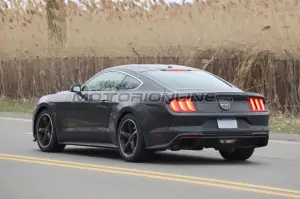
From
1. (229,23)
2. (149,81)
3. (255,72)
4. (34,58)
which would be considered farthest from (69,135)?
(34,58)

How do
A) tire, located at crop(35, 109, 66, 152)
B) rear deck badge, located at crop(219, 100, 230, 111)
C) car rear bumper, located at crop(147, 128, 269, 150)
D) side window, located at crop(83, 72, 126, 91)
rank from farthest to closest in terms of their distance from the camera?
tire, located at crop(35, 109, 66, 152)
side window, located at crop(83, 72, 126, 91)
rear deck badge, located at crop(219, 100, 230, 111)
car rear bumper, located at crop(147, 128, 269, 150)

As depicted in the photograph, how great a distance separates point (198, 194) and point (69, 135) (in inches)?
190

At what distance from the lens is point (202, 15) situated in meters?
27.0

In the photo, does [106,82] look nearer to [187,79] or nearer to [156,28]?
[187,79]

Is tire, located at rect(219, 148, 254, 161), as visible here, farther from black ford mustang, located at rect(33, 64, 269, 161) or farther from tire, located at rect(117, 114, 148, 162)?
tire, located at rect(117, 114, 148, 162)

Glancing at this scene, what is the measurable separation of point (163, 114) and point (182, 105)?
0.29 meters

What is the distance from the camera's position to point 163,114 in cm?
1203

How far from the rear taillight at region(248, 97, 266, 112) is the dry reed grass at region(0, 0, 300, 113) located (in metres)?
8.60

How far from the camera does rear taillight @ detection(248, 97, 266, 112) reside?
Answer: 40.8ft

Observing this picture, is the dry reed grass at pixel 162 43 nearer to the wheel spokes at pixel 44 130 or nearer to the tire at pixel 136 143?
the wheel spokes at pixel 44 130

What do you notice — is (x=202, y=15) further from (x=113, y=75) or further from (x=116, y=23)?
(x=113, y=75)

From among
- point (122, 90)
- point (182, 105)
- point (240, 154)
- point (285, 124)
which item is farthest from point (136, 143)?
point (285, 124)

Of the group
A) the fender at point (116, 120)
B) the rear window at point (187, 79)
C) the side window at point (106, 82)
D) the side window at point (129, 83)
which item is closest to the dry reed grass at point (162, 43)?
the rear window at point (187, 79)

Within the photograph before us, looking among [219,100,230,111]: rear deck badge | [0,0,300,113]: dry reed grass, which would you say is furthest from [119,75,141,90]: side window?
[0,0,300,113]: dry reed grass
